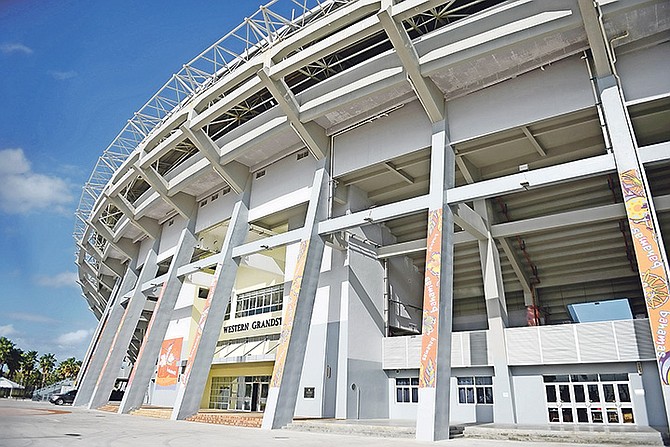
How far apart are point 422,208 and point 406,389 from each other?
32.1ft

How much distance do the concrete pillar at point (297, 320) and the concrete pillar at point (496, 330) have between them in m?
6.86

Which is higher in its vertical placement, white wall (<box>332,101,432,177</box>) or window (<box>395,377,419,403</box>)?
white wall (<box>332,101,432,177</box>)

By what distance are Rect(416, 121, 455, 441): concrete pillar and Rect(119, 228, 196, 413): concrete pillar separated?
15.3 metres

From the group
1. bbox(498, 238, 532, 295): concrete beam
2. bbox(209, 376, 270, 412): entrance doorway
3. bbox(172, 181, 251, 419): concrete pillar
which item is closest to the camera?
bbox(172, 181, 251, 419): concrete pillar

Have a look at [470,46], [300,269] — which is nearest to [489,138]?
[470,46]

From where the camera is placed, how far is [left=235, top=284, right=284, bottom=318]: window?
26.8 metres

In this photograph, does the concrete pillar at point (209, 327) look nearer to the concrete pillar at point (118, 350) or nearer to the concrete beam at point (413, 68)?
the concrete pillar at point (118, 350)

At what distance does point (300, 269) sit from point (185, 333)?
1487cm

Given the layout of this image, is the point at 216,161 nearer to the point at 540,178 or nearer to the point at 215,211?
the point at 215,211

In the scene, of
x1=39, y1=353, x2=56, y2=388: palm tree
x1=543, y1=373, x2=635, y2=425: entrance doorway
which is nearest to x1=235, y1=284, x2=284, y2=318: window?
x1=543, y1=373, x2=635, y2=425: entrance doorway

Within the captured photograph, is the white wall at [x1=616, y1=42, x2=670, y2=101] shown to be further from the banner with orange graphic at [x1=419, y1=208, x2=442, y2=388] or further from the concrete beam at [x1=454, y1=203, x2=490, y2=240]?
the banner with orange graphic at [x1=419, y1=208, x2=442, y2=388]

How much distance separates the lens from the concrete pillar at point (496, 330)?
1880cm

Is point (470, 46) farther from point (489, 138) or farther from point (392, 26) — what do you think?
point (489, 138)

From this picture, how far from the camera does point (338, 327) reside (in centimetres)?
2098
